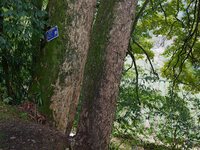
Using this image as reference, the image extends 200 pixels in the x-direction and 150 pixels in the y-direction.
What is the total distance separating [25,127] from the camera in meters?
3.02

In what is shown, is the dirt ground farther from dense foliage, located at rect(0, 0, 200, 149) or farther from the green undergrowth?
dense foliage, located at rect(0, 0, 200, 149)

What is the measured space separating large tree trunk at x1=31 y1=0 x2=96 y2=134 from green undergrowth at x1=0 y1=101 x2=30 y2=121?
0.71 ft

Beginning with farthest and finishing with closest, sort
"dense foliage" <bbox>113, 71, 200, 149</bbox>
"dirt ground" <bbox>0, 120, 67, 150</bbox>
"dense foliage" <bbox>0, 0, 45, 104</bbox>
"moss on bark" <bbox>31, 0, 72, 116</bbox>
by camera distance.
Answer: "dense foliage" <bbox>113, 71, 200, 149</bbox> → "dense foliage" <bbox>0, 0, 45, 104</bbox> → "moss on bark" <bbox>31, 0, 72, 116</bbox> → "dirt ground" <bbox>0, 120, 67, 150</bbox>

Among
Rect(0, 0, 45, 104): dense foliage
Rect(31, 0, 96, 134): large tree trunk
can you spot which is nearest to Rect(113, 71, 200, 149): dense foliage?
Rect(0, 0, 45, 104): dense foliage

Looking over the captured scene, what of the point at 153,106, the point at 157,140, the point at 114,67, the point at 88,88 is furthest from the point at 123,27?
the point at 157,140

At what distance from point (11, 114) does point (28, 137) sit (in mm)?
584

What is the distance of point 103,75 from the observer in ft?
9.71

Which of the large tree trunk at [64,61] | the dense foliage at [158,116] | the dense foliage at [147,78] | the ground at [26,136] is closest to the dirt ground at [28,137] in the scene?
the ground at [26,136]

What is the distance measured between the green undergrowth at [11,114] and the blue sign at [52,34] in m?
0.85

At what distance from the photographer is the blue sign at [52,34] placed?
3.39 metres

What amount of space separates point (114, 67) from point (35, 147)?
1.02m

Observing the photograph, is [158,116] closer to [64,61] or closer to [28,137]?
[64,61]

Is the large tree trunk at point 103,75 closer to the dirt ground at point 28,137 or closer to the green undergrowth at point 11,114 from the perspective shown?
the dirt ground at point 28,137

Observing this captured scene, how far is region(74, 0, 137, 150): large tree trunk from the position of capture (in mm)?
2947
